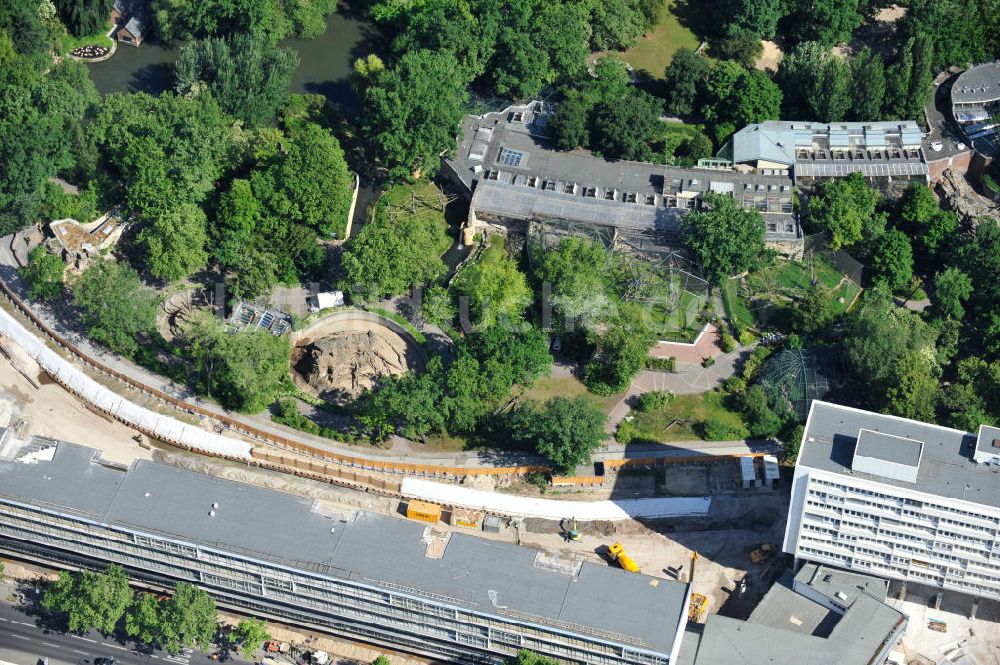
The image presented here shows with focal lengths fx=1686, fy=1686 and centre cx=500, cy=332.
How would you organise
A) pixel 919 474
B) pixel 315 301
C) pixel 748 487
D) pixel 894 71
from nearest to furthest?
1. pixel 919 474
2. pixel 748 487
3. pixel 315 301
4. pixel 894 71

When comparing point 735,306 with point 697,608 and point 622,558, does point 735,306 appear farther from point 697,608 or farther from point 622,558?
point 697,608

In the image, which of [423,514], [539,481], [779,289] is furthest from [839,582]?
[423,514]

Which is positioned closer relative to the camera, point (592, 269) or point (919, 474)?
point (919, 474)

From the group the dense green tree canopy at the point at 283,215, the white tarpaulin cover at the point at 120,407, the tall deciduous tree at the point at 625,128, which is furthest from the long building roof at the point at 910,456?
the dense green tree canopy at the point at 283,215

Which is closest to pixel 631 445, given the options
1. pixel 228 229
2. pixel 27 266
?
pixel 228 229

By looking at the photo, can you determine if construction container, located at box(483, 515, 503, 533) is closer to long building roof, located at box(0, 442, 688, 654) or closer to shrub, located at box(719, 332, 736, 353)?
long building roof, located at box(0, 442, 688, 654)

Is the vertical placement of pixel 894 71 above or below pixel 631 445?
above

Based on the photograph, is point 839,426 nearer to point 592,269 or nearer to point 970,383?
point 970,383
